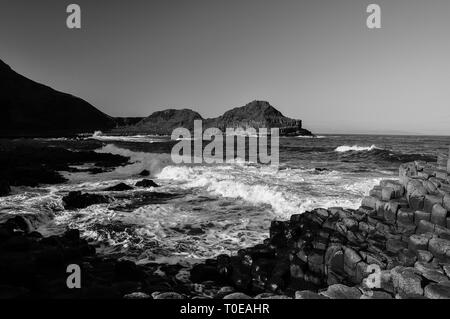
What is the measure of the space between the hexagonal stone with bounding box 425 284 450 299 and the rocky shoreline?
2 centimetres

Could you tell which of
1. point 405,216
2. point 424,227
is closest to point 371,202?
point 405,216

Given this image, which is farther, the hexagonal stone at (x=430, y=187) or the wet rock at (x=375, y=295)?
the hexagonal stone at (x=430, y=187)

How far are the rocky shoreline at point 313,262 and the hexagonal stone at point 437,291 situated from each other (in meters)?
0.02

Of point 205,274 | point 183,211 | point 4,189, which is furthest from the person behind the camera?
point 4,189

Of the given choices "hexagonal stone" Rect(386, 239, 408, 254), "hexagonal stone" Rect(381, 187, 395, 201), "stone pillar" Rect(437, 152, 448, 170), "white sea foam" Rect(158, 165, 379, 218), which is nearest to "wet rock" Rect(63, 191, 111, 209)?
"white sea foam" Rect(158, 165, 379, 218)

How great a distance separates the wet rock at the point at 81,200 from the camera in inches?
539

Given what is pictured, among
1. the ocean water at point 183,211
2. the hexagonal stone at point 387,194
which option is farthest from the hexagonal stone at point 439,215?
the ocean water at point 183,211

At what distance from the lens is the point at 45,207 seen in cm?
1306

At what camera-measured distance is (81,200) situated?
14.0m

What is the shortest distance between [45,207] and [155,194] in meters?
5.51

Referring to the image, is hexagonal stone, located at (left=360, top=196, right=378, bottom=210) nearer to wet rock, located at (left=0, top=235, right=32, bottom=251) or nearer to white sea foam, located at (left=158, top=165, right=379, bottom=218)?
white sea foam, located at (left=158, top=165, right=379, bottom=218)

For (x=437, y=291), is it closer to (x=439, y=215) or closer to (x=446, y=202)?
(x=439, y=215)

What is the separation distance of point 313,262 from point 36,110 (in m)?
145

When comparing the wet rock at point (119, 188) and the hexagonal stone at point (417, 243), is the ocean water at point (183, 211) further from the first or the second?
the hexagonal stone at point (417, 243)
